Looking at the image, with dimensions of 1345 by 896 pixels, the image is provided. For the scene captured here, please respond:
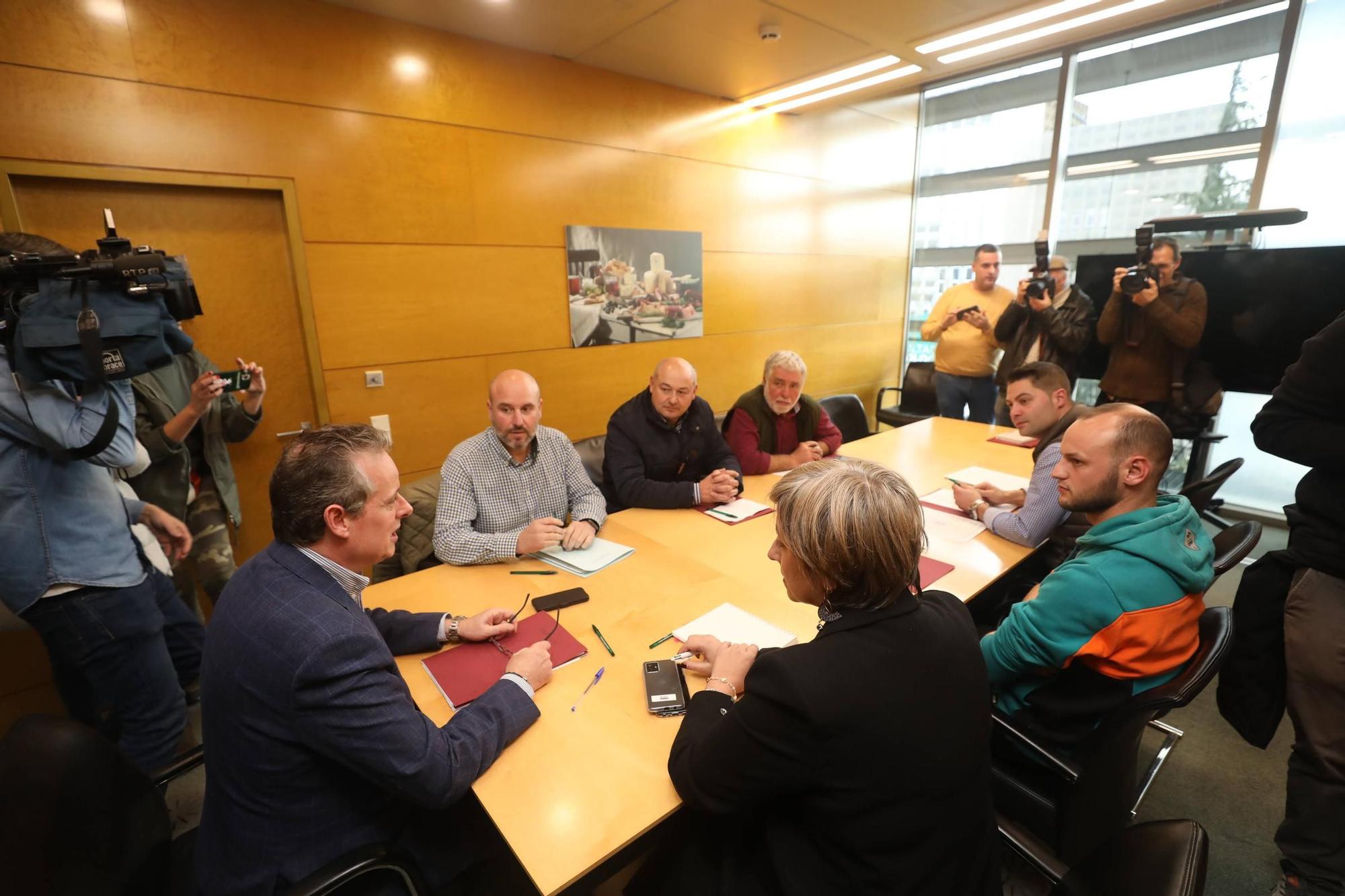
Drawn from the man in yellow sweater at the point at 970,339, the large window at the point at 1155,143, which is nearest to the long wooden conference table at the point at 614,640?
the man in yellow sweater at the point at 970,339

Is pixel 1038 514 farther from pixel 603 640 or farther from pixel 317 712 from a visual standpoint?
pixel 317 712

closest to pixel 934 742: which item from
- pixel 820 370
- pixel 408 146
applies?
pixel 408 146

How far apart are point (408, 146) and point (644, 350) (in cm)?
190

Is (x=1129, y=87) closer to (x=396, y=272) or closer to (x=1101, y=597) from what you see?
(x=1101, y=597)

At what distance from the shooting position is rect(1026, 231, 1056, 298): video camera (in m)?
4.22

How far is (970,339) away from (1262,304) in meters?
1.67

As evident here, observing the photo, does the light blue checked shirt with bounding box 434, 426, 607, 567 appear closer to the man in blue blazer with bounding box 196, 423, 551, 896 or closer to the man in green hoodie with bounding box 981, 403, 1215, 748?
the man in blue blazer with bounding box 196, 423, 551, 896

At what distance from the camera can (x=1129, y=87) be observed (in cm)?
443

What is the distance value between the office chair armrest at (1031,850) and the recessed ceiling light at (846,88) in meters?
4.53

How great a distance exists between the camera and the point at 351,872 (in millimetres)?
1055

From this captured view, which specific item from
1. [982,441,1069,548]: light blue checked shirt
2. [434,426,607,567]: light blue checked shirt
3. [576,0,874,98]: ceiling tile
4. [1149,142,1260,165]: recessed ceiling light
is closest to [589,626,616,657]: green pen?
[434,426,607,567]: light blue checked shirt

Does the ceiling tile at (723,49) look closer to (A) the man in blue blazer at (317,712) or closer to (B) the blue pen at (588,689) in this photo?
(A) the man in blue blazer at (317,712)

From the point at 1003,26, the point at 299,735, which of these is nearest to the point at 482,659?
the point at 299,735

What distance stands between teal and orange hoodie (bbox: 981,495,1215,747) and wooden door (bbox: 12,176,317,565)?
3.05 metres
